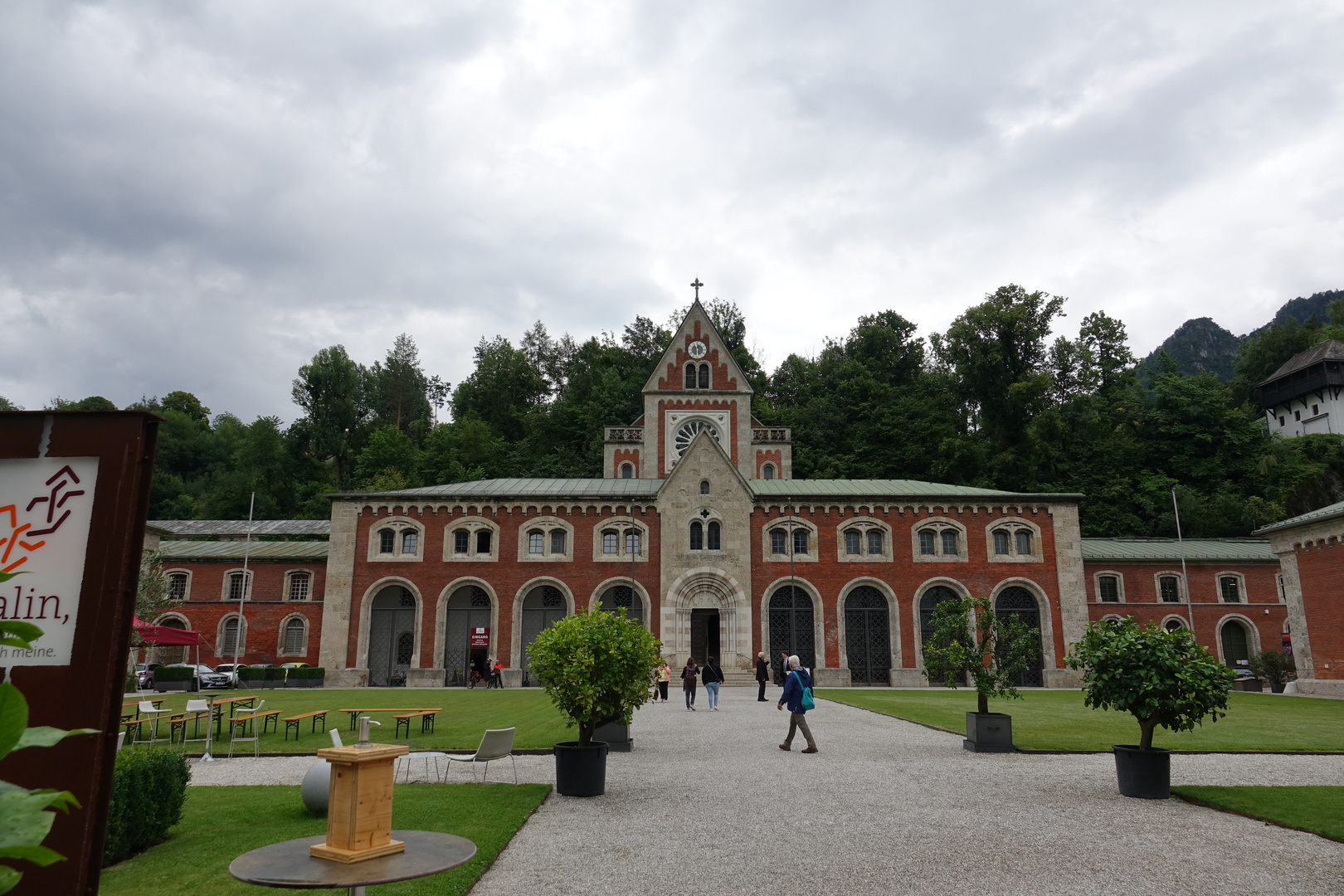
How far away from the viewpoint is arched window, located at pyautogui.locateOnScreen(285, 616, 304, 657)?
4103 cm

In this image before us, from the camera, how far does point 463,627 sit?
126 feet

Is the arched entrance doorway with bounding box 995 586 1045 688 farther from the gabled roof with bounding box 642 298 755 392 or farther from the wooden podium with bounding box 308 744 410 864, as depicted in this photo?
the wooden podium with bounding box 308 744 410 864

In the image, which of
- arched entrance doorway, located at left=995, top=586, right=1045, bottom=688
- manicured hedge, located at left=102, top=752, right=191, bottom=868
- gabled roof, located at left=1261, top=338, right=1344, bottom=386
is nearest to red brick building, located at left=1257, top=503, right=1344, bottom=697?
arched entrance doorway, located at left=995, top=586, right=1045, bottom=688

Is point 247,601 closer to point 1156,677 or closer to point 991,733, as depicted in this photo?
point 991,733

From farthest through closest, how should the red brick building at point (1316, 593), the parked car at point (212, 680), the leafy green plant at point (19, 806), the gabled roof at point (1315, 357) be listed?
the gabled roof at point (1315, 357)
the parked car at point (212, 680)
the red brick building at point (1316, 593)
the leafy green plant at point (19, 806)

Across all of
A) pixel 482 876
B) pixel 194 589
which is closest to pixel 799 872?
pixel 482 876

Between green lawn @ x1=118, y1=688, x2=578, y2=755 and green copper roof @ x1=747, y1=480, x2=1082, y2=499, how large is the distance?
15.5m

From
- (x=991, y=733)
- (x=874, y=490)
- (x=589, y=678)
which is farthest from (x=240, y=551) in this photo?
(x=991, y=733)

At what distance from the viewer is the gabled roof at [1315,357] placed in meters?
63.7

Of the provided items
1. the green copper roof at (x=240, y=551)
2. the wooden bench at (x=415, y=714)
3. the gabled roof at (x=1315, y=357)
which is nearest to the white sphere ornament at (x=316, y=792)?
the wooden bench at (x=415, y=714)

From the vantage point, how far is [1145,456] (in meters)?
57.2

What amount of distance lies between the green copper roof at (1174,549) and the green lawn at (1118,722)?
38.7 ft

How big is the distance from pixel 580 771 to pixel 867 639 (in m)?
29.2

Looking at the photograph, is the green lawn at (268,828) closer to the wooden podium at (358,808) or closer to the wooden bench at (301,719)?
the wooden podium at (358,808)
